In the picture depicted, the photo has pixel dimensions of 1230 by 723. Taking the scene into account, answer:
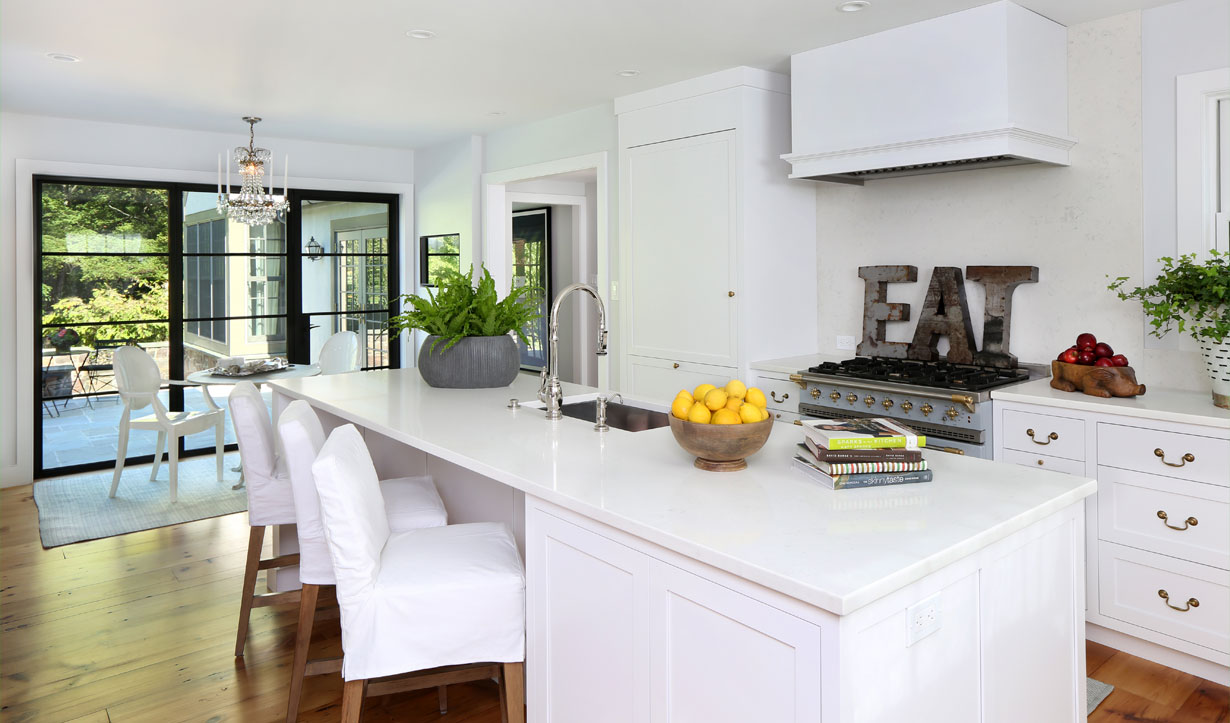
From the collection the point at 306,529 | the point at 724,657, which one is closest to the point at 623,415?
the point at 306,529

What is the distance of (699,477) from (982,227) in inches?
101

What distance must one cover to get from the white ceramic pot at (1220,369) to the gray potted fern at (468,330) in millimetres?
2465

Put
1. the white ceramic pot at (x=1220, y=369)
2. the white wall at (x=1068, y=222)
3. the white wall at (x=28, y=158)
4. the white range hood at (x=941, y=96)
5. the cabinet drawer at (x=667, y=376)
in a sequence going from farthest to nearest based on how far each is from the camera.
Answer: the white wall at (x=28, y=158), the cabinet drawer at (x=667, y=376), the white wall at (x=1068, y=222), the white range hood at (x=941, y=96), the white ceramic pot at (x=1220, y=369)

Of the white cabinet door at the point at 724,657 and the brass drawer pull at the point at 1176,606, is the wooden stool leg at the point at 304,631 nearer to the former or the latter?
the white cabinet door at the point at 724,657

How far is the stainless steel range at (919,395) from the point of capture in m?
3.14

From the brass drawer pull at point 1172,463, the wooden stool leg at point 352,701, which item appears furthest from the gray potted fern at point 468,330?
the brass drawer pull at point 1172,463

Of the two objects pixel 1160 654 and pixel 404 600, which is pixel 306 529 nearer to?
pixel 404 600

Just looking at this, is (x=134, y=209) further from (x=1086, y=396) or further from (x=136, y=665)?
(x=1086, y=396)

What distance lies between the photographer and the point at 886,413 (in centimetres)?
345

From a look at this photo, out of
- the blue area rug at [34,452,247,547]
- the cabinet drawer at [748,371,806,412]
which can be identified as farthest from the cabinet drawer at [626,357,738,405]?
the blue area rug at [34,452,247,547]

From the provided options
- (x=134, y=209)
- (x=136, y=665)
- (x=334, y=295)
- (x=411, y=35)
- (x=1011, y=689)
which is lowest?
(x=136, y=665)

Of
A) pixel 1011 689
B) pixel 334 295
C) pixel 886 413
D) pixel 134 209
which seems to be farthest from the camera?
pixel 334 295

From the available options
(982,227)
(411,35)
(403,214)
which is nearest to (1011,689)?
(982,227)

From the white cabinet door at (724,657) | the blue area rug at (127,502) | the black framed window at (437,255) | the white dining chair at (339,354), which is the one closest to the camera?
the white cabinet door at (724,657)
